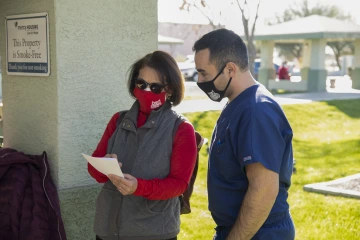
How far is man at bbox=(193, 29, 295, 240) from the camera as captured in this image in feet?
8.53

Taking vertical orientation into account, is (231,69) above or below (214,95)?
above

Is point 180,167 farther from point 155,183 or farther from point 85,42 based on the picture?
point 85,42

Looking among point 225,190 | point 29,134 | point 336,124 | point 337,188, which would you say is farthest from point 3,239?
point 336,124

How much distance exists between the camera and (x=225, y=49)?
2.77 m

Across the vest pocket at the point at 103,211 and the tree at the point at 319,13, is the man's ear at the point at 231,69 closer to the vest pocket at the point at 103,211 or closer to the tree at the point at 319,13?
the vest pocket at the point at 103,211

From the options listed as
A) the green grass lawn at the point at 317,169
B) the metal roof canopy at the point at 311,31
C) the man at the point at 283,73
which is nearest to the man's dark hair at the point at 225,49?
the green grass lawn at the point at 317,169

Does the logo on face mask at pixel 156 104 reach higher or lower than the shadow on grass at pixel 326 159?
higher

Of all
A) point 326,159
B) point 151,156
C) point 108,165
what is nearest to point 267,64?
point 326,159

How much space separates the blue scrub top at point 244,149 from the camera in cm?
260

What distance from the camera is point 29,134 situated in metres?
4.41

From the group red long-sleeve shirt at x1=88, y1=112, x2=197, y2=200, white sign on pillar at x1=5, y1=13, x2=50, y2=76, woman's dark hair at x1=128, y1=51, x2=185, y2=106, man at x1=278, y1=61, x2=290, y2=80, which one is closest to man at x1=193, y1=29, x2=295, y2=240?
red long-sleeve shirt at x1=88, y1=112, x2=197, y2=200

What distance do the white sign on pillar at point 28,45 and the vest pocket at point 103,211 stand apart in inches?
46.9

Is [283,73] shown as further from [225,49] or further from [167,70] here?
[225,49]

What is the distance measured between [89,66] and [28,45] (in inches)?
19.6
